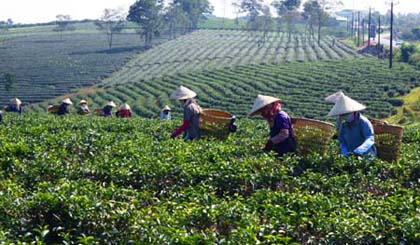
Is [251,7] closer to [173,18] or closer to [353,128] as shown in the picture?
[173,18]

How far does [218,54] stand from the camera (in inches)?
3118

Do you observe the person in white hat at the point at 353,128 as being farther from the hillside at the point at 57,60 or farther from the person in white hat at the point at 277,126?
the hillside at the point at 57,60

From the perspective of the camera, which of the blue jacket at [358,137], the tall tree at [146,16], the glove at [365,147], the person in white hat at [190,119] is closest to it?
the glove at [365,147]

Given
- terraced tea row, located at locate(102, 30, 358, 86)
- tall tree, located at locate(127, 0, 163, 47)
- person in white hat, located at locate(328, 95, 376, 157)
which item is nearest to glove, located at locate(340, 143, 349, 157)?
person in white hat, located at locate(328, 95, 376, 157)

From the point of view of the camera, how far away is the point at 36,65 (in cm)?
7562

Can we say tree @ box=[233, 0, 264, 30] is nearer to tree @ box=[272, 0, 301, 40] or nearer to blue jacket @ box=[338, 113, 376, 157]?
tree @ box=[272, 0, 301, 40]

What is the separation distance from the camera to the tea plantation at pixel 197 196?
5.04m

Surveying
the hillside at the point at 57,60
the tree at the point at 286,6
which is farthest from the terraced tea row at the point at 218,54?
the tree at the point at 286,6

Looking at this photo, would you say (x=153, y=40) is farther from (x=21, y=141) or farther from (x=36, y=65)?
(x=21, y=141)

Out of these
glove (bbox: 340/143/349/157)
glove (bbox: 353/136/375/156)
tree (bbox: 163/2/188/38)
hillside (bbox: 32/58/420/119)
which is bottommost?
hillside (bbox: 32/58/420/119)

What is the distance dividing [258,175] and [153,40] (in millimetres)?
95436

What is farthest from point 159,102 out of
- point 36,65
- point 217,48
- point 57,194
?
point 57,194

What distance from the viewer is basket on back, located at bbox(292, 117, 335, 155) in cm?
901

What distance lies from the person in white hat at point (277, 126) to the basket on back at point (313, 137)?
0.12m
